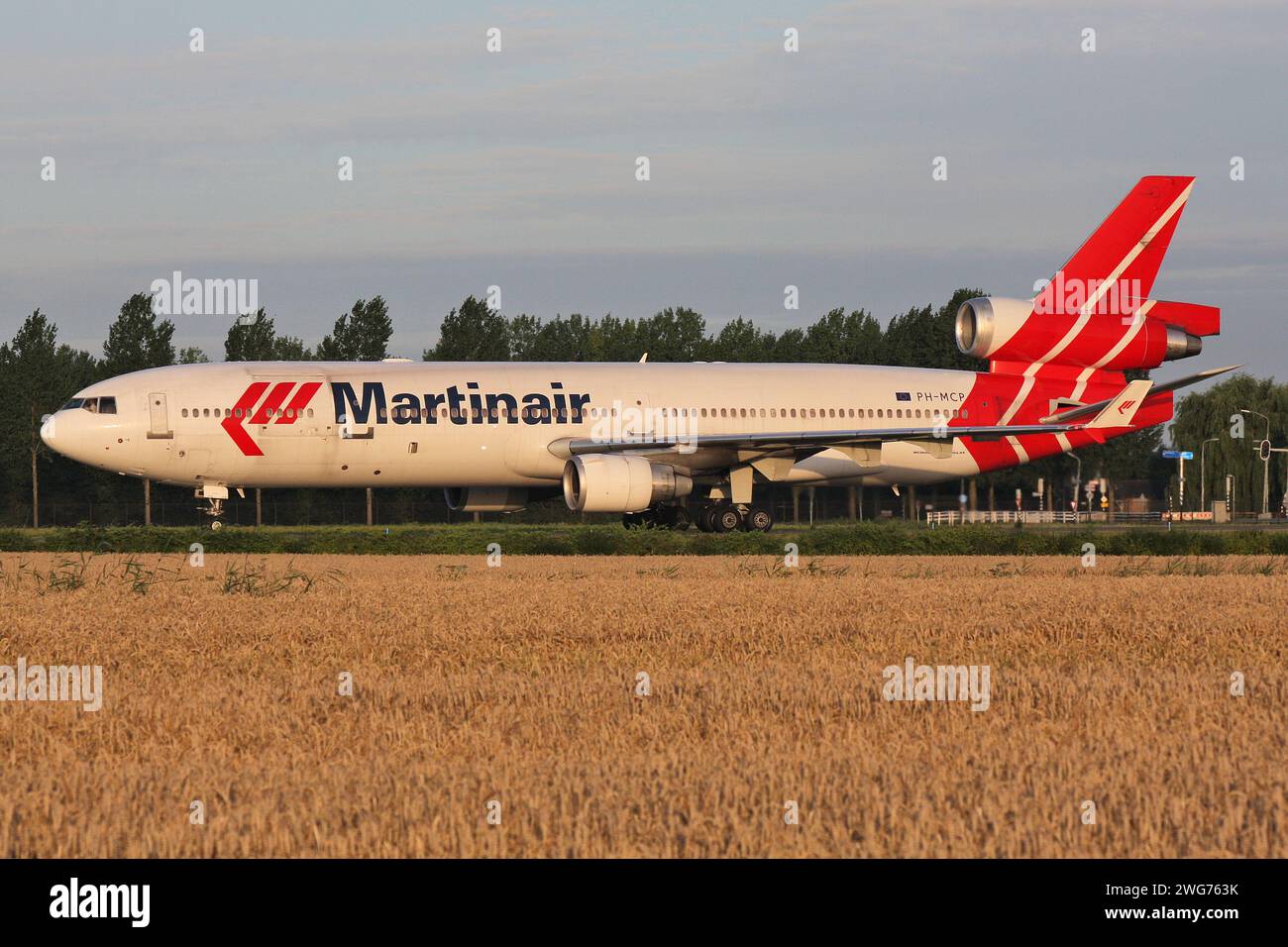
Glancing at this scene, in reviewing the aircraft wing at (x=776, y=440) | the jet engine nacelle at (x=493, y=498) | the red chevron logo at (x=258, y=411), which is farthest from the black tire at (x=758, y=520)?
the red chevron logo at (x=258, y=411)

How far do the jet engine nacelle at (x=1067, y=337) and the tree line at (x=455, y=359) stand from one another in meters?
25.4

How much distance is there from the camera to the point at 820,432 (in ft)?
123

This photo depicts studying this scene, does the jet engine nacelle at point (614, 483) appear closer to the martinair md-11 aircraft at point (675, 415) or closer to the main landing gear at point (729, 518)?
the martinair md-11 aircraft at point (675, 415)

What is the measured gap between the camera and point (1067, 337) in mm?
42812

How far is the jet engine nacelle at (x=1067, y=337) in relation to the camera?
42.3 meters

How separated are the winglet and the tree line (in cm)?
2834

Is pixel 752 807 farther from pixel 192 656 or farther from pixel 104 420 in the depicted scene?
pixel 104 420

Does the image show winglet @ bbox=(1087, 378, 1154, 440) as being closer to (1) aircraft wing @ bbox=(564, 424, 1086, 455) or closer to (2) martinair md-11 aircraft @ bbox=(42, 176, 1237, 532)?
(2) martinair md-11 aircraft @ bbox=(42, 176, 1237, 532)

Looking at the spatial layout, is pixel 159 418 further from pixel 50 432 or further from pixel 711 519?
pixel 711 519

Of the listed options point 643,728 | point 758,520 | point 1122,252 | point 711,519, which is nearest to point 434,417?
point 711,519

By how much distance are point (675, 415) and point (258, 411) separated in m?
10.2

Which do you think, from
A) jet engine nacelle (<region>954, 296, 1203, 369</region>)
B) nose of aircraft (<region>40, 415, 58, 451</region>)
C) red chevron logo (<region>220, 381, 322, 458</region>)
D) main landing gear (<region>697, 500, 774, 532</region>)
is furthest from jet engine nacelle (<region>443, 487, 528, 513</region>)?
jet engine nacelle (<region>954, 296, 1203, 369</region>)
